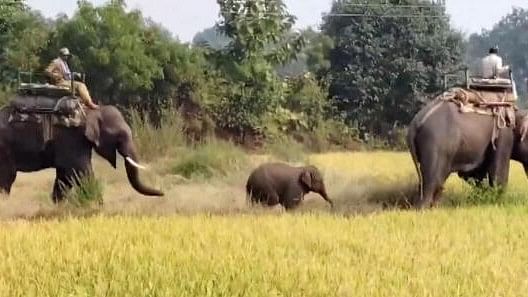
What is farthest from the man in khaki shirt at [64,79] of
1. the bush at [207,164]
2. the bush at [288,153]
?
the bush at [288,153]

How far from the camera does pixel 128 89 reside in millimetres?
19688

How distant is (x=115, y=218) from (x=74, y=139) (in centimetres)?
237

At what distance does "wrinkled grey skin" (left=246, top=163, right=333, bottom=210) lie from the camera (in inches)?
417

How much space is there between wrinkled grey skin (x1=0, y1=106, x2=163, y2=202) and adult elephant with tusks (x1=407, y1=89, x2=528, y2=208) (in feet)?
9.73

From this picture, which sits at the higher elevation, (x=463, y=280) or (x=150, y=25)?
(x=150, y=25)

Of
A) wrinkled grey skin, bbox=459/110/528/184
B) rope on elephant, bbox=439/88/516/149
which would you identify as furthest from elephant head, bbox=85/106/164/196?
wrinkled grey skin, bbox=459/110/528/184

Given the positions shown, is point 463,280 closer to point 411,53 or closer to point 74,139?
point 74,139

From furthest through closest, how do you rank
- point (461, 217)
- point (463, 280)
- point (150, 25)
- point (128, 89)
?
point (150, 25), point (128, 89), point (461, 217), point (463, 280)

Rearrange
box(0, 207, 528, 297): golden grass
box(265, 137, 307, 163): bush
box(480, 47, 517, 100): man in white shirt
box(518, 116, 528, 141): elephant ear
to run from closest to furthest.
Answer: box(0, 207, 528, 297): golden grass, box(518, 116, 528, 141): elephant ear, box(480, 47, 517, 100): man in white shirt, box(265, 137, 307, 163): bush

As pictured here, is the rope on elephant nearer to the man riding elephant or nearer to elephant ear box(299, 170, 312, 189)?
the man riding elephant

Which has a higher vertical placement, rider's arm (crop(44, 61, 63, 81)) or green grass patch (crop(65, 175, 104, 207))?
rider's arm (crop(44, 61, 63, 81))

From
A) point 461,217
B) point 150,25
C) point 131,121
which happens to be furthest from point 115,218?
point 150,25

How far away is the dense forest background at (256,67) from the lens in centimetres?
1978

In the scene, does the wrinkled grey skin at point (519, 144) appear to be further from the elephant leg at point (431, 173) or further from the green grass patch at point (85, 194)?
the green grass patch at point (85, 194)
